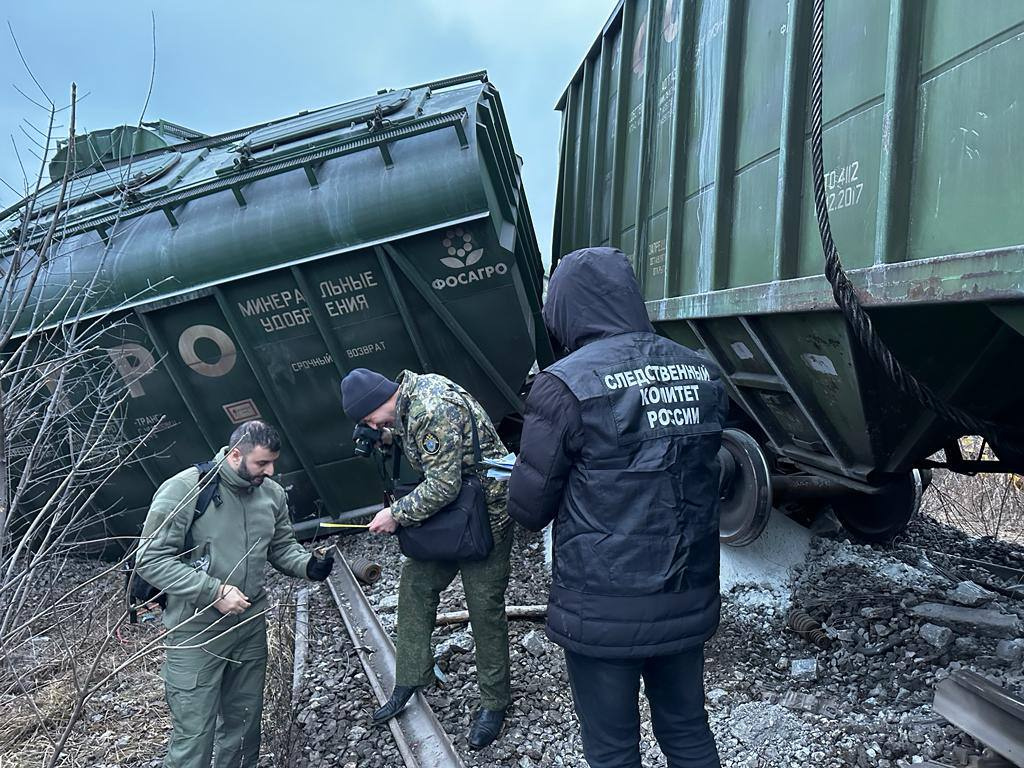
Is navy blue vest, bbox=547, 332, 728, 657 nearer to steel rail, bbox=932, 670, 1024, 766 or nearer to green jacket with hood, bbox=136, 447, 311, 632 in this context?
steel rail, bbox=932, 670, 1024, 766

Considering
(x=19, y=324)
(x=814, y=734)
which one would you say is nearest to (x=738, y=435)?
(x=814, y=734)

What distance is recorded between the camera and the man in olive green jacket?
2.67 m

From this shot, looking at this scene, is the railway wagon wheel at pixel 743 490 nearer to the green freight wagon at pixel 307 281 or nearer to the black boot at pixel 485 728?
the black boot at pixel 485 728

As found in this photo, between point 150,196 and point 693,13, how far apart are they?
422cm

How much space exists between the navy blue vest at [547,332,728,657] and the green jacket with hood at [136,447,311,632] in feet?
4.64

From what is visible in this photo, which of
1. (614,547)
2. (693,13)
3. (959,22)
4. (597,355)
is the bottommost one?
(614,547)

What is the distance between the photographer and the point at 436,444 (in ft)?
9.95

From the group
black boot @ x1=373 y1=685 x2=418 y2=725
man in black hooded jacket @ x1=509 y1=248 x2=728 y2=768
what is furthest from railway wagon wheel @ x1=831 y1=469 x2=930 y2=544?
black boot @ x1=373 y1=685 x2=418 y2=725

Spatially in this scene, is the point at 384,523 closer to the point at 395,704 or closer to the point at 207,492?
the point at 207,492

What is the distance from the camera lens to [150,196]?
18.0 feet

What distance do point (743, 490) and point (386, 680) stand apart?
7.25ft

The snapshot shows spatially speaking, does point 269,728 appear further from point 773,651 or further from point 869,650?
point 869,650

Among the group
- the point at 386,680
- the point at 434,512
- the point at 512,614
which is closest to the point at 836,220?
the point at 434,512

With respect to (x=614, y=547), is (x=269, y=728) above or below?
below
